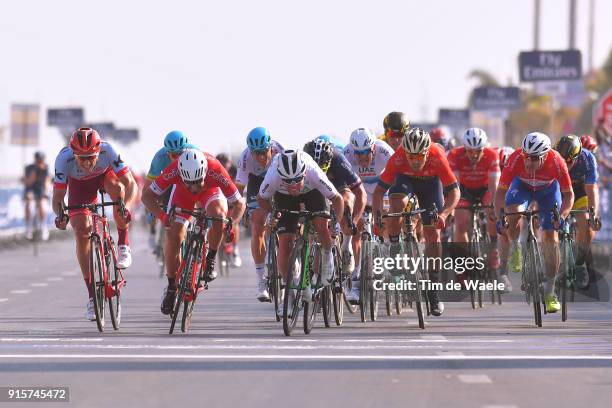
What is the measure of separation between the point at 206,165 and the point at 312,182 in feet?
3.24

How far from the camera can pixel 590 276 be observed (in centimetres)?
1997

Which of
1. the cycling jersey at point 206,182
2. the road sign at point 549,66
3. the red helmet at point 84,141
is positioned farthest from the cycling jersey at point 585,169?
the road sign at point 549,66

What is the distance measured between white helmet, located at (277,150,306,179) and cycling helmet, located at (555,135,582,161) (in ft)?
17.3

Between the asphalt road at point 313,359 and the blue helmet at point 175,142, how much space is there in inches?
67.9

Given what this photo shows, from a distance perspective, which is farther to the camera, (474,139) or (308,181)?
(474,139)

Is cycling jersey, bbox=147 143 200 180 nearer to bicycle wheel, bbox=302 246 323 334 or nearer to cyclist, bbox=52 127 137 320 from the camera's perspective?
cyclist, bbox=52 127 137 320

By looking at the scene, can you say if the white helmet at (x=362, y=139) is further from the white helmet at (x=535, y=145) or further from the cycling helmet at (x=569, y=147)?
the cycling helmet at (x=569, y=147)

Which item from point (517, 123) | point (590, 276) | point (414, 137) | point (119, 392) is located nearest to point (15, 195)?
point (590, 276)

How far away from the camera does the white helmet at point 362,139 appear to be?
17.5 metres

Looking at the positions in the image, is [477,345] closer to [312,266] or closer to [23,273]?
[312,266]

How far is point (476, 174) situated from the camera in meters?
20.5

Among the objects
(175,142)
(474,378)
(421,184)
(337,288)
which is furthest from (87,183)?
(474,378)

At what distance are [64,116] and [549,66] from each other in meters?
29.4

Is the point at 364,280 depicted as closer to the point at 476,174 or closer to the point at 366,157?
the point at 366,157
